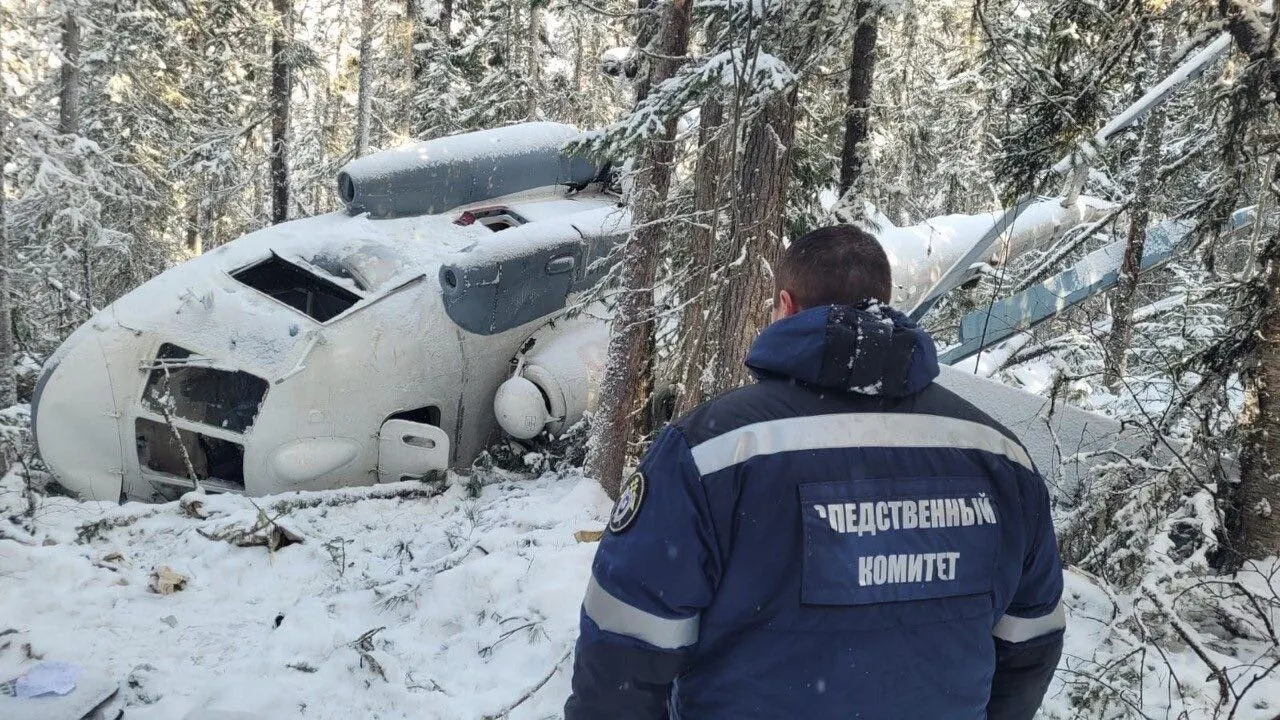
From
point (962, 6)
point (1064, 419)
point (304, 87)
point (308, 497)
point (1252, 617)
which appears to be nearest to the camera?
point (1252, 617)

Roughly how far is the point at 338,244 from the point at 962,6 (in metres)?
6.55

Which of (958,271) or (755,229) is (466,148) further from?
(958,271)

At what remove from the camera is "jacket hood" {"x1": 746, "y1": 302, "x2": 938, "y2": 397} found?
175 centimetres

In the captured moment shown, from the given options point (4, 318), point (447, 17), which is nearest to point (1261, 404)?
point (4, 318)

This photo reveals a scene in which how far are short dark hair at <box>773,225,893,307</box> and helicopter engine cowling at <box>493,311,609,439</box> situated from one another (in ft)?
19.5

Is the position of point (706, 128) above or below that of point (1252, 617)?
above

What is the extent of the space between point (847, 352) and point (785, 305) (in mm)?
351

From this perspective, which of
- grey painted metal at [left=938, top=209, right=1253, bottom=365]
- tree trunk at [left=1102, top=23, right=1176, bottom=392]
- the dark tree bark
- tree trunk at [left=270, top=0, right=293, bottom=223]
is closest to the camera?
the dark tree bark

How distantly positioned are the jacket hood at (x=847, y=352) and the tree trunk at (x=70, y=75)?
15602 mm

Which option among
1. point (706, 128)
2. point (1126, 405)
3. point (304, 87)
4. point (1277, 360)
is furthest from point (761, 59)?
point (304, 87)

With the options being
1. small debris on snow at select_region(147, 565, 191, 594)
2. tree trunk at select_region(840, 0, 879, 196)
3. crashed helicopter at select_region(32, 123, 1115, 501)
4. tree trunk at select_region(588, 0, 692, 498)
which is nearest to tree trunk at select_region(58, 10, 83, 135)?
crashed helicopter at select_region(32, 123, 1115, 501)

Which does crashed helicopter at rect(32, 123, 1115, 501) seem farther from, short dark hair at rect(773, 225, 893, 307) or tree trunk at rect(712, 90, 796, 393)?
short dark hair at rect(773, 225, 893, 307)

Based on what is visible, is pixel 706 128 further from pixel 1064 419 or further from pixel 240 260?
pixel 240 260

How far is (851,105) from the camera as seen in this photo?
22.9 ft
